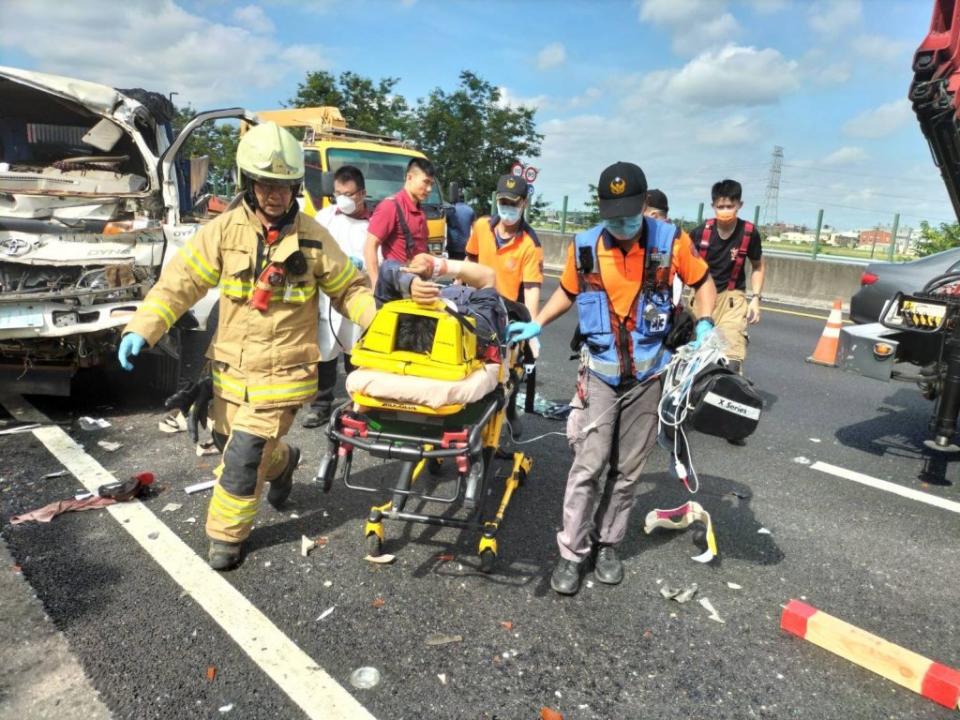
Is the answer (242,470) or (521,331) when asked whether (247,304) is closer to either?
(242,470)

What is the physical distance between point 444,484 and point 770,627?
6.76ft

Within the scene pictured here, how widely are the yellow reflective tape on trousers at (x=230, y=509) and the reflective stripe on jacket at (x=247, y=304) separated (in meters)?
0.46

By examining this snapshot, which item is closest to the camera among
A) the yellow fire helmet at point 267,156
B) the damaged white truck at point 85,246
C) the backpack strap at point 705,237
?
the yellow fire helmet at point 267,156

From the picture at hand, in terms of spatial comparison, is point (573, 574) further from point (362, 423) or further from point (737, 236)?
point (737, 236)

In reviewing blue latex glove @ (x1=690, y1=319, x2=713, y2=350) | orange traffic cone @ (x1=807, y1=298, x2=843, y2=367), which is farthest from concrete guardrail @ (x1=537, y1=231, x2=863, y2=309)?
blue latex glove @ (x1=690, y1=319, x2=713, y2=350)

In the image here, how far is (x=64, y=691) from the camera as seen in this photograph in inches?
96.6

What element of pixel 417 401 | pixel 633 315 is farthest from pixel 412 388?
pixel 633 315

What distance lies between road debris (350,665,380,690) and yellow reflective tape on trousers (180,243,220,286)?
1883 millimetres

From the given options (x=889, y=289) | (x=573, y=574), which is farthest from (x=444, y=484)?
(x=889, y=289)

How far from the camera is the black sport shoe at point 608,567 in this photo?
3309 mm

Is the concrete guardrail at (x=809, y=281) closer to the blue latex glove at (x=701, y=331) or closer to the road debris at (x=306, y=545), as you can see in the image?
the blue latex glove at (x=701, y=331)

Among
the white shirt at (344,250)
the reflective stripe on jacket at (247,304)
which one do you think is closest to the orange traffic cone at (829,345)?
the white shirt at (344,250)

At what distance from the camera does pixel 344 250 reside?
5.39 metres

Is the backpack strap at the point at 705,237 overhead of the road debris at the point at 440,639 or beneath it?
overhead
